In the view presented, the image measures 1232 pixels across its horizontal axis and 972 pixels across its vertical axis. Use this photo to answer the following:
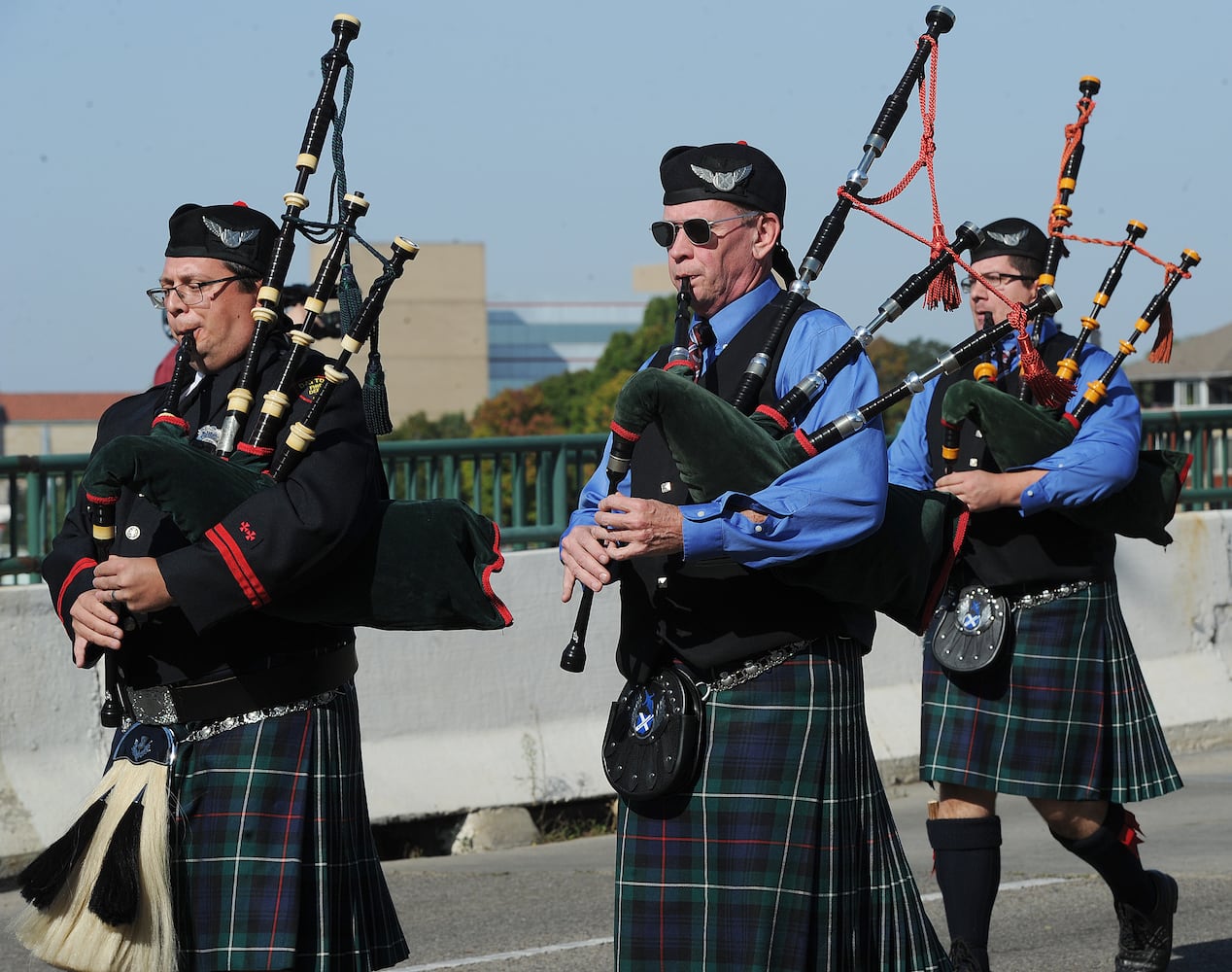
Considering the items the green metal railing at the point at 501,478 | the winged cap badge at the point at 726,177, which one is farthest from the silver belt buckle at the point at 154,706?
the green metal railing at the point at 501,478

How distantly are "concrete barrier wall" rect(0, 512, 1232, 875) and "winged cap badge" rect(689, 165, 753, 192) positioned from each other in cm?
335

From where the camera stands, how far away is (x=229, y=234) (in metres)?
3.54

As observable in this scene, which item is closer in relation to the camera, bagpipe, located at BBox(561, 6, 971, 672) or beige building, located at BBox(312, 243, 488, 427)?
bagpipe, located at BBox(561, 6, 971, 672)

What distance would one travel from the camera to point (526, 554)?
6.88m

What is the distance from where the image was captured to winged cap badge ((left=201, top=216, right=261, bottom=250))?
354cm

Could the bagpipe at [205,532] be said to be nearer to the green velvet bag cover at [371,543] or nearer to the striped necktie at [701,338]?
the green velvet bag cover at [371,543]

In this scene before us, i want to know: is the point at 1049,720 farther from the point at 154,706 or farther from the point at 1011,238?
the point at 154,706

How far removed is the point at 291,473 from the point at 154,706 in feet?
1.73

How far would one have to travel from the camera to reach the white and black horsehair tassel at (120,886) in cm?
327

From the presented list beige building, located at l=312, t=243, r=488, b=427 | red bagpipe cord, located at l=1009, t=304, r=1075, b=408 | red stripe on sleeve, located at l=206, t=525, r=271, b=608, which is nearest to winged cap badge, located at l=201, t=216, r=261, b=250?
red stripe on sleeve, located at l=206, t=525, r=271, b=608

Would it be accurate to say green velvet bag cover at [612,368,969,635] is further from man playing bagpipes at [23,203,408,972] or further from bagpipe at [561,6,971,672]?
man playing bagpipes at [23,203,408,972]

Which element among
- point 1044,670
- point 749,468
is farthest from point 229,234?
point 1044,670

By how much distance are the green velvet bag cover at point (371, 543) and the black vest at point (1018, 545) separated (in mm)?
1773

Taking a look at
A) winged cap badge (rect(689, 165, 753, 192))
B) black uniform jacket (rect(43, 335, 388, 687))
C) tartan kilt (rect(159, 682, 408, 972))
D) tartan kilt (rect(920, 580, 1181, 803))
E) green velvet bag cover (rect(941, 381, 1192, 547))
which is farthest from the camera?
tartan kilt (rect(920, 580, 1181, 803))
